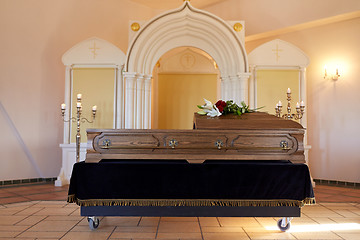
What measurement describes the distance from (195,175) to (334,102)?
15.9 ft

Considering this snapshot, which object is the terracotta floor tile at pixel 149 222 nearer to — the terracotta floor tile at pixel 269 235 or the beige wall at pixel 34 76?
the terracotta floor tile at pixel 269 235

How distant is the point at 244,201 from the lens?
116 inches

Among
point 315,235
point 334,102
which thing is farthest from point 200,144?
point 334,102

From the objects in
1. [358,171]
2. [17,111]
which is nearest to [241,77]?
[358,171]

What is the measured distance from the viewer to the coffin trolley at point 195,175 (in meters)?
2.96

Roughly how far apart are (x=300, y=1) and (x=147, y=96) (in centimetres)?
381

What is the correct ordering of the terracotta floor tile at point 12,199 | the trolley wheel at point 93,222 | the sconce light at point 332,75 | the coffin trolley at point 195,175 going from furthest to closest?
the sconce light at point 332,75 → the terracotta floor tile at point 12,199 → the trolley wheel at point 93,222 → the coffin trolley at point 195,175

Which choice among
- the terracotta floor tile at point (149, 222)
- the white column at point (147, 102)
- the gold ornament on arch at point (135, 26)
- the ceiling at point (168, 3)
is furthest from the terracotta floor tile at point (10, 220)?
the ceiling at point (168, 3)

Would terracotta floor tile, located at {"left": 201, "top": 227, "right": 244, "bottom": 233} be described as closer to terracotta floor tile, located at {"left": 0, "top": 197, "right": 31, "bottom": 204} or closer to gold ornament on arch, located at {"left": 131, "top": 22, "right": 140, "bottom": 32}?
terracotta floor tile, located at {"left": 0, "top": 197, "right": 31, "bottom": 204}

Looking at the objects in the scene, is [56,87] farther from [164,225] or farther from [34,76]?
[164,225]

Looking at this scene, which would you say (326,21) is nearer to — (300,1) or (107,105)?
(300,1)

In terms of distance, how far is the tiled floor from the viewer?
3.03 meters

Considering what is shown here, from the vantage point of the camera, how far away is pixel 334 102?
6.65 meters

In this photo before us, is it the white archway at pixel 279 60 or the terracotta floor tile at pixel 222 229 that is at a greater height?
the white archway at pixel 279 60
